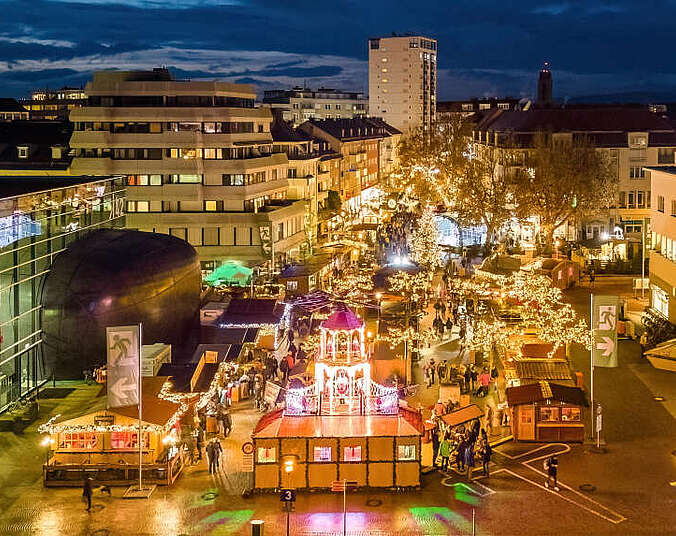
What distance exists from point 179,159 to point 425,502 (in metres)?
49.6

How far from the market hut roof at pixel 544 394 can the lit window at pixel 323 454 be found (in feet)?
26.0

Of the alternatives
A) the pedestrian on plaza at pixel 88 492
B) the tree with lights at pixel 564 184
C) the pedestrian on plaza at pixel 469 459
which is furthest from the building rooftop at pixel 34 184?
the tree with lights at pixel 564 184

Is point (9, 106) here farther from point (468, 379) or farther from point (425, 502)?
point (425, 502)

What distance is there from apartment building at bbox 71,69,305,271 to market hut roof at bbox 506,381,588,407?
4098 cm

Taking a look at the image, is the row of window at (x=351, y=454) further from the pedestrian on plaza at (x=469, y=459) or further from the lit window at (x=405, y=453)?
the pedestrian on plaza at (x=469, y=459)

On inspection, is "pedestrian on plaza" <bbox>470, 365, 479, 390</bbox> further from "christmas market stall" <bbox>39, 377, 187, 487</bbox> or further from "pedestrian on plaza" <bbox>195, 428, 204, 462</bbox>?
"christmas market stall" <bbox>39, 377, 187, 487</bbox>

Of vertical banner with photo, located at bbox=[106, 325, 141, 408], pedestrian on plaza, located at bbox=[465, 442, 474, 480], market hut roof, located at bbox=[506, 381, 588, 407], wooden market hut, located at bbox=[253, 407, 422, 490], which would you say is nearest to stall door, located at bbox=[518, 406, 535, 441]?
market hut roof, located at bbox=[506, 381, 588, 407]

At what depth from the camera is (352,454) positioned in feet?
103

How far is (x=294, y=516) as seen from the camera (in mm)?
28984

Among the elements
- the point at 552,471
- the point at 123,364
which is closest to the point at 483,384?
the point at 552,471

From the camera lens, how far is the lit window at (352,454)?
103ft

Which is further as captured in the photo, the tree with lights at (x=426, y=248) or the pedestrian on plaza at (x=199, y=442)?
the tree with lights at (x=426, y=248)

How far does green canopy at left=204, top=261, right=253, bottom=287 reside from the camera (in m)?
68.3

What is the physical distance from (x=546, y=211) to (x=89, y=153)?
37.2 meters
